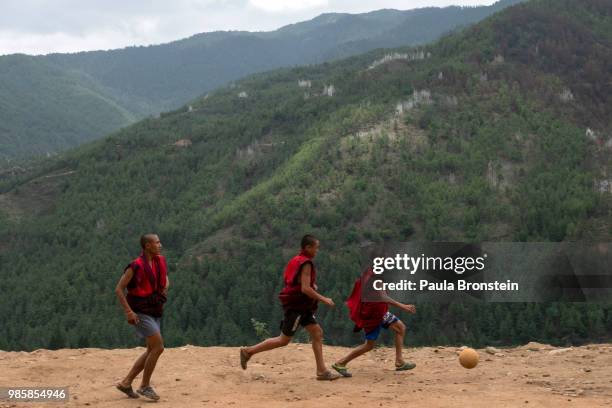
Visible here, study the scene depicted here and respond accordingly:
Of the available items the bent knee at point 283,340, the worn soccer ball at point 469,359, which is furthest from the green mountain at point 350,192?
the bent knee at point 283,340

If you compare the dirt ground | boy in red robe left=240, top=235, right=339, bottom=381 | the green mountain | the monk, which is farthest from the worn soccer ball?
the green mountain

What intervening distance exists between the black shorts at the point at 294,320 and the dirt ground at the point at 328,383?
2.33 ft

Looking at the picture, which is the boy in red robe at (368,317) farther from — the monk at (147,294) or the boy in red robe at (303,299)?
the monk at (147,294)

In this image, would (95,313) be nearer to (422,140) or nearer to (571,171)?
(422,140)

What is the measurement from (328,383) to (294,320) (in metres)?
0.93

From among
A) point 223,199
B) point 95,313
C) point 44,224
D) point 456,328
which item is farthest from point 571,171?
point 44,224

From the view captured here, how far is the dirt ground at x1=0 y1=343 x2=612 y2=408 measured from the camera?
8.93 metres

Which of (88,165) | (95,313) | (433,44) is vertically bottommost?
(95,313)

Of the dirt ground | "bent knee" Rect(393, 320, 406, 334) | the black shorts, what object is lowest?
the dirt ground

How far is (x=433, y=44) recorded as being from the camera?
12700cm

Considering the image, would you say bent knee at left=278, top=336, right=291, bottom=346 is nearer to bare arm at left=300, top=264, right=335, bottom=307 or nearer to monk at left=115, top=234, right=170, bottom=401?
bare arm at left=300, top=264, right=335, bottom=307

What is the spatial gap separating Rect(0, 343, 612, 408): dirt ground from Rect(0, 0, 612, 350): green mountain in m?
42.7

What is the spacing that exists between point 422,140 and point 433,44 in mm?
43715

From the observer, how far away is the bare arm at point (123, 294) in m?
8.87
